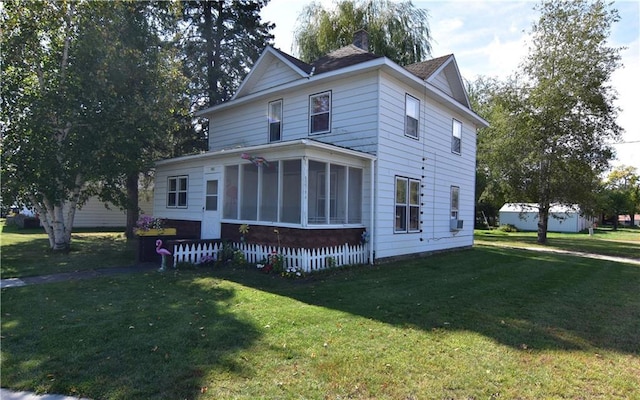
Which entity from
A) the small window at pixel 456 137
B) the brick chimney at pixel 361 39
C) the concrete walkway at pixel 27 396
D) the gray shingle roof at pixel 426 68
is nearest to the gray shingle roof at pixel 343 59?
the brick chimney at pixel 361 39

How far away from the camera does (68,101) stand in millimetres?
11156

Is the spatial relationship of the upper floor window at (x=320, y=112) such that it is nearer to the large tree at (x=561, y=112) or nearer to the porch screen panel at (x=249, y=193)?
the porch screen panel at (x=249, y=193)

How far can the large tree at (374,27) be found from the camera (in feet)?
62.7

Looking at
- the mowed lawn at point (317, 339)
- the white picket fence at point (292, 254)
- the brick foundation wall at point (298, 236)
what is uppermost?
the brick foundation wall at point (298, 236)

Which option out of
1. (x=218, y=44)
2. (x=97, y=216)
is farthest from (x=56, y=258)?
(x=97, y=216)

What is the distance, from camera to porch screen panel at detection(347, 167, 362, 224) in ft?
34.9

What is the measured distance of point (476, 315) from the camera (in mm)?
5867

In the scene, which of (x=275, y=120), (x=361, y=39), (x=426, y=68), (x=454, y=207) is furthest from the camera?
(x=454, y=207)

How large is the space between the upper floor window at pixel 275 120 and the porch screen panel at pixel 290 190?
3.36 meters

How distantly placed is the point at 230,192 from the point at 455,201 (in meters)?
8.91

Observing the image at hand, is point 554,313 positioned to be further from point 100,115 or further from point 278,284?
point 100,115

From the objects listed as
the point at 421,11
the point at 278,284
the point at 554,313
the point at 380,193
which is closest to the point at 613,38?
the point at 421,11

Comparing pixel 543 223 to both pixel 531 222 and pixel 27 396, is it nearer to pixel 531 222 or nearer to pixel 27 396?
pixel 531 222

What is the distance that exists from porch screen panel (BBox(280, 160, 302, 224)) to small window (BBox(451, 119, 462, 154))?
299 inches
